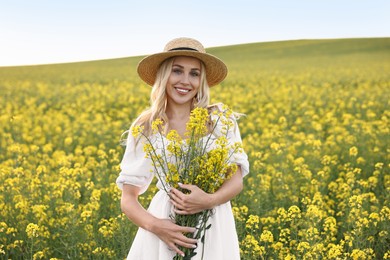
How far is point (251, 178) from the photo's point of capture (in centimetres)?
668

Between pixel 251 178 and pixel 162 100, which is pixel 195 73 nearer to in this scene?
pixel 162 100

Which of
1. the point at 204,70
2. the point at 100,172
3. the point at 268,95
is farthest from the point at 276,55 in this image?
the point at 204,70

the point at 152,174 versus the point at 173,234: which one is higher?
the point at 152,174

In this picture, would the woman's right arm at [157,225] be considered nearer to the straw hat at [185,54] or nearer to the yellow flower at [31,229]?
the straw hat at [185,54]


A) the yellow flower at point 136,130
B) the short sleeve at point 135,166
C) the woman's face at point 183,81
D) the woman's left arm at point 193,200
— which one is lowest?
the woman's left arm at point 193,200

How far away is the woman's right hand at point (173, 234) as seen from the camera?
2891 millimetres

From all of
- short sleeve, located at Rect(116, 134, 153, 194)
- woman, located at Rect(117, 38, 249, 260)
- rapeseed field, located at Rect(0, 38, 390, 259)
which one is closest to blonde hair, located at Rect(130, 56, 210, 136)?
woman, located at Rect(117, 38, 249, 260)

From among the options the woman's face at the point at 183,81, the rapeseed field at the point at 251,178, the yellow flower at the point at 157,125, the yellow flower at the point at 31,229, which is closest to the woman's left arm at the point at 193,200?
the yellow flower at the point at 157,125

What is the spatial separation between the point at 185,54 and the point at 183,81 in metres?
0.15

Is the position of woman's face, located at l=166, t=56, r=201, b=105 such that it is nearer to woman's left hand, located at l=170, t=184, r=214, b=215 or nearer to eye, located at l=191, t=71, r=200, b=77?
eye, located at l=191, t=71, r=200, b=77

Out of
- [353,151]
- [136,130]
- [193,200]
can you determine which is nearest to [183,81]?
[136,130]

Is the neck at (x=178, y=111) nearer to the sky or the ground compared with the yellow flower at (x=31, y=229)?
nearer to the sky

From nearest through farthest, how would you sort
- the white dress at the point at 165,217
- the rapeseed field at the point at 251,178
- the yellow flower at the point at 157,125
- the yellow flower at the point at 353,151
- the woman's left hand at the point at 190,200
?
1. the woman's left hand at the point at 190,200
2. the yellow flower at the point at 157,125
3. the white dress at the point at 165,217
4. the rapeseed field at the point at 251,178
5. the yellow flower at the point at 353,151

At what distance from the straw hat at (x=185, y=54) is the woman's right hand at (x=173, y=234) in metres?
0.94
